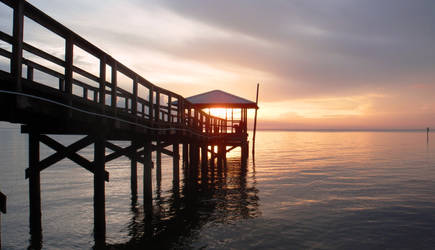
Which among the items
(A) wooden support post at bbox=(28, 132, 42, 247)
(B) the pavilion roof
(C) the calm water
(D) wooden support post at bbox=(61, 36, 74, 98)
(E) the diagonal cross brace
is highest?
(B) the pavilion roof

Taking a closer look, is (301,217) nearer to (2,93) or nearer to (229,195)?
(229,195)

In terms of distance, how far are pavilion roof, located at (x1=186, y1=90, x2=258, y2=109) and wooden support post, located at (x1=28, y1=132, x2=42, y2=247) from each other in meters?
18.3

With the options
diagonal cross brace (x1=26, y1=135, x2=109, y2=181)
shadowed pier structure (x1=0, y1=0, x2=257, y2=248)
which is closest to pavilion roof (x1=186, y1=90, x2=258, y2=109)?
shadowed pier structure (x1=0, y1=0, x2=257, y2=248)

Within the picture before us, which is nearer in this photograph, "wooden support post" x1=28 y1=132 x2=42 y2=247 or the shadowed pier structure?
the shadowed pier structure

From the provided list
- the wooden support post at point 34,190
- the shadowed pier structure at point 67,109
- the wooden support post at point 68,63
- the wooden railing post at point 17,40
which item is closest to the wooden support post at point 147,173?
the shadowed pier structure at point 67,109

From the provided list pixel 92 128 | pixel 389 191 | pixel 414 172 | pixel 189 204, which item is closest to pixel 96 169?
pixel 92 128

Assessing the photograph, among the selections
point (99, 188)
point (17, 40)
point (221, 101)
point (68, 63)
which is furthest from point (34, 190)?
point (221, 101)

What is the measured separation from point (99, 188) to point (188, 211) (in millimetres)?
4725

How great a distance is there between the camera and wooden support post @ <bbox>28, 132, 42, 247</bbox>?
9.58 m

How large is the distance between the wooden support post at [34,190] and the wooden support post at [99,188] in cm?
188

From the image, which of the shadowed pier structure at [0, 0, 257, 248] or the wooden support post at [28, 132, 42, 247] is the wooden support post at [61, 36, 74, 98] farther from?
the wooden support post at [28, 132, 42, 247]

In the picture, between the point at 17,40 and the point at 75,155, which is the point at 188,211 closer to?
the point at 75,155

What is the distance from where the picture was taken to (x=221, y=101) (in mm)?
28047

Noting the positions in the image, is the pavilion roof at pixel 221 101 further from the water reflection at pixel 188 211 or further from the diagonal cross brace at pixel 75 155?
the diagonal cross brace at pixel 75 155
